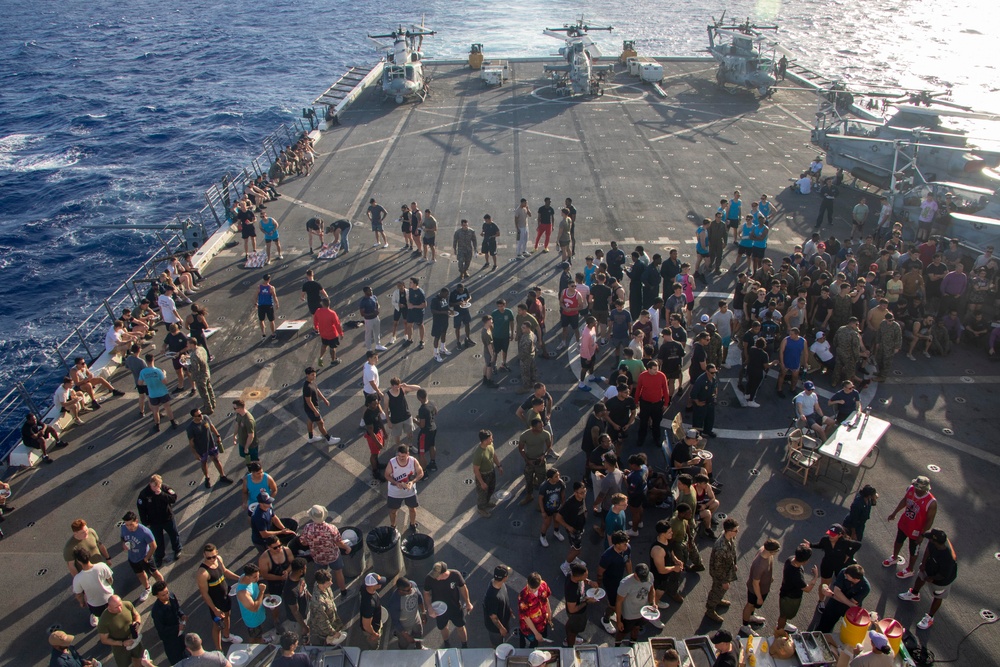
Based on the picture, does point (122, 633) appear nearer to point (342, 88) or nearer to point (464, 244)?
point (464, 244)

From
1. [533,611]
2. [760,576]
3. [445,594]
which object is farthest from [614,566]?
[445,594]

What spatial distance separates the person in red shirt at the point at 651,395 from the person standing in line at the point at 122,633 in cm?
814

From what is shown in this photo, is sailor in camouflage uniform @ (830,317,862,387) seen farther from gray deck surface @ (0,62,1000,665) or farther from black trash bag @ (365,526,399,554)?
black trash bag @ (365,526,399,554)

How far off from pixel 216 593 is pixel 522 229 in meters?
13.3

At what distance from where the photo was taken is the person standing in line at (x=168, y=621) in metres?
8.05

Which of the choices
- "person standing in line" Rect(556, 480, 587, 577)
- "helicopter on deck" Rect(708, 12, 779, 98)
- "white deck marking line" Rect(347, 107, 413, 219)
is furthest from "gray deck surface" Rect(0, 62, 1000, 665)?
"helicopter on deck" Rect(708, 12, 779, 98)

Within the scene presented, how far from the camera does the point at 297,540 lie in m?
9.09

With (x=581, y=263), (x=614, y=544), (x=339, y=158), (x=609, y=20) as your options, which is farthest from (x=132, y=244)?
(x=609, y=20)

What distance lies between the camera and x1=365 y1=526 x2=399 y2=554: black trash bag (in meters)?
9.34

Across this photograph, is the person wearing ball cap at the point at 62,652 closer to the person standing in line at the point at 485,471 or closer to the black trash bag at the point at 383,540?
the black trash bag at the point at 383,540

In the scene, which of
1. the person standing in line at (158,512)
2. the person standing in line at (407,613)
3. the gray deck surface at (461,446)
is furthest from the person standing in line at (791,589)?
the person standing in line at (158,512)

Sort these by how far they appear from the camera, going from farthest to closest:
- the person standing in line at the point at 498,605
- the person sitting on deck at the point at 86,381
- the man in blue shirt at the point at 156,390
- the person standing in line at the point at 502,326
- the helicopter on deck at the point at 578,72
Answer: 1. the helicopter on deck at the point at 578,72
2. the person standing in line at the point at 502,326
3. the person sitting on deck at the point at 86,381
4. the man in blue shirt at the point at 156,390
5. the person standing in line at the point at 498,605

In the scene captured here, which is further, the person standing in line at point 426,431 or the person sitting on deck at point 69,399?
the person sitting on deck at point 69,399

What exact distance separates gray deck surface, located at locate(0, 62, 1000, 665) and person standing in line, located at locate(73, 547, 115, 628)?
0.88 metres
